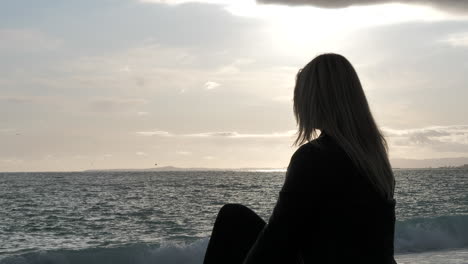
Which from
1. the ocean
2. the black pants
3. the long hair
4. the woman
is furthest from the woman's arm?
the ocean

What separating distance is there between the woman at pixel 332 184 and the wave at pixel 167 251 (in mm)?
13060

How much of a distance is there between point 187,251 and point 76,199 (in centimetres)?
3014

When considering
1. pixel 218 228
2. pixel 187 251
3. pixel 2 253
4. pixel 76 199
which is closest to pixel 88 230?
pixel 2 253

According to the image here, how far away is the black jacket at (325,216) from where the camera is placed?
1740 mm

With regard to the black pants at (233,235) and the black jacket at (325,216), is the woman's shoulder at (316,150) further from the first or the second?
the black pants at (233,235)

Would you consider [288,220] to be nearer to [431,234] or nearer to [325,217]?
[325,217]

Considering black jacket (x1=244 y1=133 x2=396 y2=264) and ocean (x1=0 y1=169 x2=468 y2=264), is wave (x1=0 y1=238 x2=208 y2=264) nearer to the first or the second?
ocean (x1=0 y1=169 x2=468 y2=264)

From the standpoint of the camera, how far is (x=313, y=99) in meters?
1.96

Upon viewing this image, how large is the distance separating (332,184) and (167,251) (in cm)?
1378

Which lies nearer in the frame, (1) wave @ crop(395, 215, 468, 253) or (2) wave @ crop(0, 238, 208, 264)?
(2) wave @ crop(0, 238, 208, 264)

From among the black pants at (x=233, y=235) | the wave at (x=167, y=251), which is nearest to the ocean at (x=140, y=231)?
the wave at (x=167, y=251)

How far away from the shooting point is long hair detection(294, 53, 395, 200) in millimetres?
1946

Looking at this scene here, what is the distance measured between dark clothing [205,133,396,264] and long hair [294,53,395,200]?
1.5 inches

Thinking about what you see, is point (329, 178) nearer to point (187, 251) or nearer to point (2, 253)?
point (187, 251)
